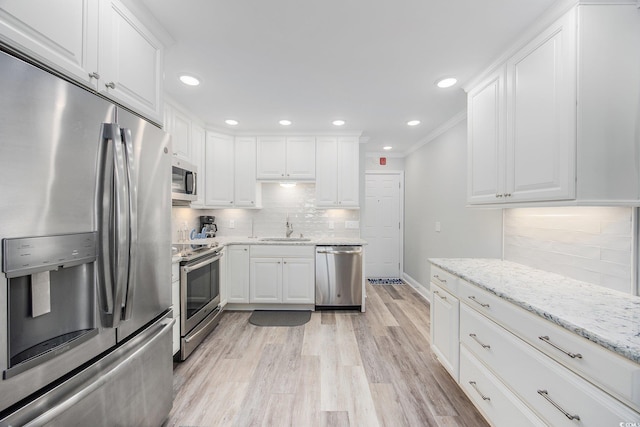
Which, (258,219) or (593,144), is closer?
(593,144)

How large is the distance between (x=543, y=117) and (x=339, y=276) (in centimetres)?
260

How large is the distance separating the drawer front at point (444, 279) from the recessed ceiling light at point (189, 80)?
8.68 feet

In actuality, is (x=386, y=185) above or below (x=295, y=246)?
above

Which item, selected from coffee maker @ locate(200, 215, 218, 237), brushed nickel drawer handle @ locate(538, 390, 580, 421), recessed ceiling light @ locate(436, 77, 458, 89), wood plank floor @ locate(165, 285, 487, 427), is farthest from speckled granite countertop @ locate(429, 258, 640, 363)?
coffee maker @ locate(200, 215, 218, 237)

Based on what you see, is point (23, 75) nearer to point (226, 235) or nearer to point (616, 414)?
point (616, 414)

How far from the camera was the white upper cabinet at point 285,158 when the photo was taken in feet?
12.3

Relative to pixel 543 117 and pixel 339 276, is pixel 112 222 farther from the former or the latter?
pixel 339 276

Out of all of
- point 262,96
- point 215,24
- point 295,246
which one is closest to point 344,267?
point 295,246

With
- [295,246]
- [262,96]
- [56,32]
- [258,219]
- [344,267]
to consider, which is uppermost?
[262,96]

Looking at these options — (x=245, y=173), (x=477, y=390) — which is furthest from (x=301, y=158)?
(x=477, y=390)

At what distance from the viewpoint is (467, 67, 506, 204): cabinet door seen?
1841 mm

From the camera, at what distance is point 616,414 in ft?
A: 2.82

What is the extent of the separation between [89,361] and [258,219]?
2.98 m

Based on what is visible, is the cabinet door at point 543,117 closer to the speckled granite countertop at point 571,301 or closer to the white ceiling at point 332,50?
the white ceiling at point 332,50
